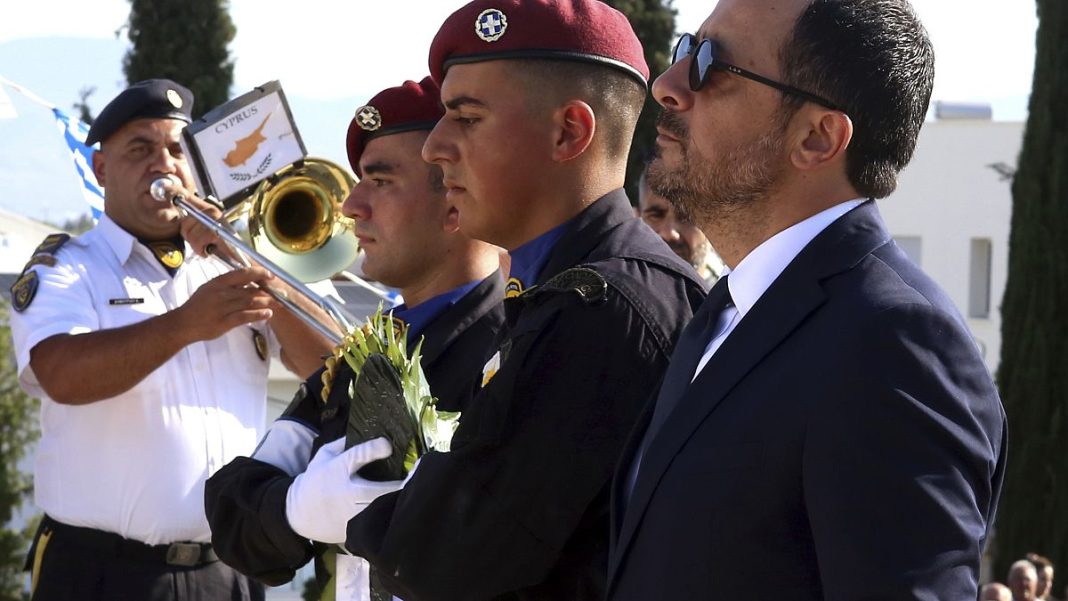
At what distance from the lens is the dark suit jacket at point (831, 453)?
70.6 inches

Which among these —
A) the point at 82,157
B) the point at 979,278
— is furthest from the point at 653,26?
the point at 979,278

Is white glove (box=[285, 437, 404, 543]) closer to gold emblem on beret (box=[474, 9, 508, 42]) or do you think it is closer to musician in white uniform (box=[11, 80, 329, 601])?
gold emblem on beret (box=[474, 9, 508, 42])

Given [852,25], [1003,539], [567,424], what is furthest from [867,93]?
[1003,539]

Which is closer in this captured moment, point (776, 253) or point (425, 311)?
point (776, 253)

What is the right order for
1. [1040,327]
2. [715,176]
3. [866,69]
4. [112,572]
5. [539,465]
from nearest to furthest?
[866,69] < [715,176] < [539,465] < [112,572] < [1040,327]

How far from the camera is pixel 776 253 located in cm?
217

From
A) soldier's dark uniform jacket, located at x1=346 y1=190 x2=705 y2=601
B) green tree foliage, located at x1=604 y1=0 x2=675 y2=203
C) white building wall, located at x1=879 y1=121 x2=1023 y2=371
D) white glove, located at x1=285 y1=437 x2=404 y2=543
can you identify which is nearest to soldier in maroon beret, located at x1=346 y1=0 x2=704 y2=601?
soldier's dark uniform jacket, located at x1=346 y1=190 x2=705 y2=601

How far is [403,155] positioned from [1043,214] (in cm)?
1347

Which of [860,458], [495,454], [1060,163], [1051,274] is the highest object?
[860,458]

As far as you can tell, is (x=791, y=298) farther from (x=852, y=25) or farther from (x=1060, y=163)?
(x=1060, y=163)

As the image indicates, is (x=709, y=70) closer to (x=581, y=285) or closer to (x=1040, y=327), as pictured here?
(x=581, y=285)

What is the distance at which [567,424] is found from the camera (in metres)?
2.47

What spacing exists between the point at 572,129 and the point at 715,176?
0.69 m

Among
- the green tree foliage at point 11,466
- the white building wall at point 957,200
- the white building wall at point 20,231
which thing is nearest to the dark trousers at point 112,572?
the green tree foliage at point 11,466
